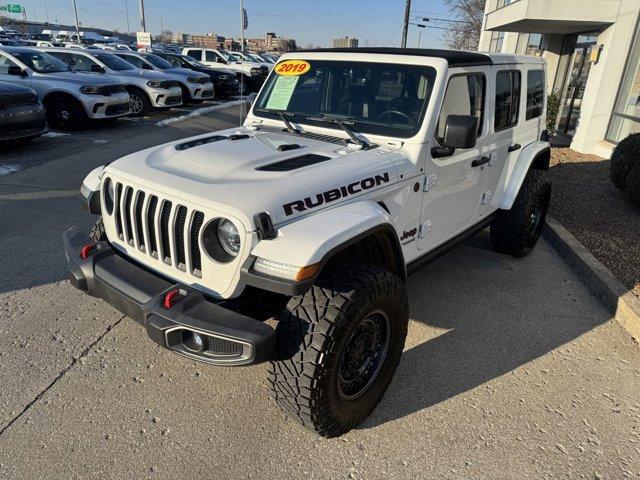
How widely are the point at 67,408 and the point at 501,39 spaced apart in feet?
67.4

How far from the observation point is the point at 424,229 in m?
3.28

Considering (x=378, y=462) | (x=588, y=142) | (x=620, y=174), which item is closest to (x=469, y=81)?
(x=378, y=462)

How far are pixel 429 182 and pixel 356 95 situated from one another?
0.84m

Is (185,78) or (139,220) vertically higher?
(139,220)

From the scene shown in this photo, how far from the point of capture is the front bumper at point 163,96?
509 inches

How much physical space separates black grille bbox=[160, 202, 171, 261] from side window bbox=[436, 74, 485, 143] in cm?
177

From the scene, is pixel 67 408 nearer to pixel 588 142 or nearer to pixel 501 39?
pixel 588 142

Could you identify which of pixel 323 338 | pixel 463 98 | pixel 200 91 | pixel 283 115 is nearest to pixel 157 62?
pixel 200 91

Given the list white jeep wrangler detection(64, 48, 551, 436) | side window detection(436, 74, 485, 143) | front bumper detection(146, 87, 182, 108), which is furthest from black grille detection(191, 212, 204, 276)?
front bumper detection(146, 87, 182, 108)

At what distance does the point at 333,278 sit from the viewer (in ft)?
7.63

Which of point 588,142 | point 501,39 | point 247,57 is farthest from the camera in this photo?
point 247,57

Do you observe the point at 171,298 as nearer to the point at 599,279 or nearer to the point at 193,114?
the point at 599,279

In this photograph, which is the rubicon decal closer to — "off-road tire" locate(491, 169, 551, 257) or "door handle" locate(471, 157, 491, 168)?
"door handle" locate(471, 157, 491, 168)

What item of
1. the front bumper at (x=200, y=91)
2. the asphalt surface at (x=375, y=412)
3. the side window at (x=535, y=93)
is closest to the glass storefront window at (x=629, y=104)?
the side window at (x=535, y=93)
